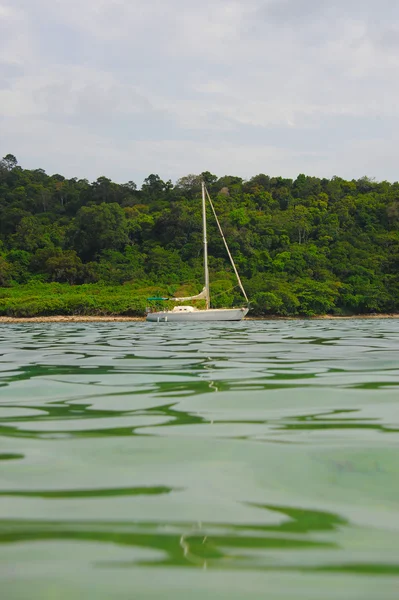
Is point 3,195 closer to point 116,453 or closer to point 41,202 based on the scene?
point 41,202

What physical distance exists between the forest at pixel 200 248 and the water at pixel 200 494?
4318 centimetres

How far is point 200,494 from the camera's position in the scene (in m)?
2.37

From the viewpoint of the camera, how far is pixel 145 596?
1.62m

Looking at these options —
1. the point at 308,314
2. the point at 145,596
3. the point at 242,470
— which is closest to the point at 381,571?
the point at 145,596

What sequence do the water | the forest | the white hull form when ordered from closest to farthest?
the water
the white hull
the forest

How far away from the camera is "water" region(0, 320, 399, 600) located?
5.63 ft

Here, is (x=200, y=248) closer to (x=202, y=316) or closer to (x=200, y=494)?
(x=202, y=316)

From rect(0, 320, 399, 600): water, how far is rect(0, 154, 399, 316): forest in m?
43.2

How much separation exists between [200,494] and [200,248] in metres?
63.0

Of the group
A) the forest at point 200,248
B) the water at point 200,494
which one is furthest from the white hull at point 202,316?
the water at point 200,494

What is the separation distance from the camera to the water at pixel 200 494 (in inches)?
67.5

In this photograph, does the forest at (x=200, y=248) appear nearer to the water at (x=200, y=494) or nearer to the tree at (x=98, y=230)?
the tree at (x=98, y=230)

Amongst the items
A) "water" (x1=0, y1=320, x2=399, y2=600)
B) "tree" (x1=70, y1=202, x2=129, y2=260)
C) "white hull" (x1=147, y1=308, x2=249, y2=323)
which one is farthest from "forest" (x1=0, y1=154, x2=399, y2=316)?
"water" (x1=0, y1=320, x2=399, y2=600)

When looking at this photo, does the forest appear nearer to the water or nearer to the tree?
the tree
